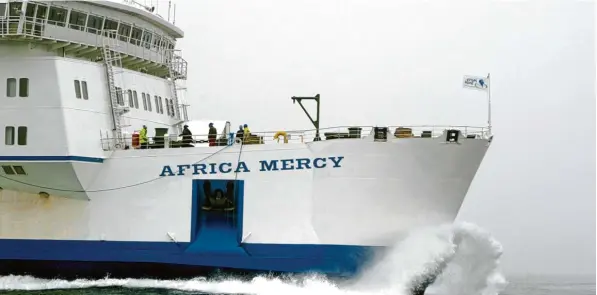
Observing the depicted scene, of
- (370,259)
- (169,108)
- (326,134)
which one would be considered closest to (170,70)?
(169,108)

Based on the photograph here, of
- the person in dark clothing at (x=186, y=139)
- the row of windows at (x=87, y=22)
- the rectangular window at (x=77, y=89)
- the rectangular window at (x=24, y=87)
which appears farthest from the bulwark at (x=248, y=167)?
the row of windows at (x=87, y=22)

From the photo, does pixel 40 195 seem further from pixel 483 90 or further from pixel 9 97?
pixel 483 90

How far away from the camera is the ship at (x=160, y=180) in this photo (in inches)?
773

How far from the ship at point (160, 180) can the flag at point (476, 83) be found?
118cm

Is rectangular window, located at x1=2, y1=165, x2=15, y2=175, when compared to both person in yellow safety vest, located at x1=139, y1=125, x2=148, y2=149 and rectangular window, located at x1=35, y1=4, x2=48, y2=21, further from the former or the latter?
rectangular window, located at x1=35, y1=4, x2=48, y2=21

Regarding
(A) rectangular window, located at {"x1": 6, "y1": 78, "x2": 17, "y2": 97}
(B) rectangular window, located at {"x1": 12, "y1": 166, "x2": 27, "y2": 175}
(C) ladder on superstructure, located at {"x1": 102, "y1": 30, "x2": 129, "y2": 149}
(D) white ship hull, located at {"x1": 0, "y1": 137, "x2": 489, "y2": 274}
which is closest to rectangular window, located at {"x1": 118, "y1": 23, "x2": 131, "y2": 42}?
(C) ladder on superstructure, located at {"x1": 102, "y1": 30, "x2": 129, "y2": 149}

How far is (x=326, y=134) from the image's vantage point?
66.0 ft

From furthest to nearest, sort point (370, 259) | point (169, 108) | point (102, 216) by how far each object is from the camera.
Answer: point (169, 108), point (102, 216), point (370, 259)

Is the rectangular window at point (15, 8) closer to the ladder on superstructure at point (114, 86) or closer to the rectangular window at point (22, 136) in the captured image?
the ladder on superstructure at point (114, 86)

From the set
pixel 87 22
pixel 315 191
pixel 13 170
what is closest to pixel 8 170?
pixel 13 170

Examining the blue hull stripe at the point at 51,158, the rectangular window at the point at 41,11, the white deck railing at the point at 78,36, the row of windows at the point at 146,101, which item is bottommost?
the blue hull stripe at the point at 51,158

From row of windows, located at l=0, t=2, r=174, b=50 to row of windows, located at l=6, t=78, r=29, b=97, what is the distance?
177 cm

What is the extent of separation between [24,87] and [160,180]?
176 inches

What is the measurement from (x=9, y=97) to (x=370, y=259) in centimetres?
1049
